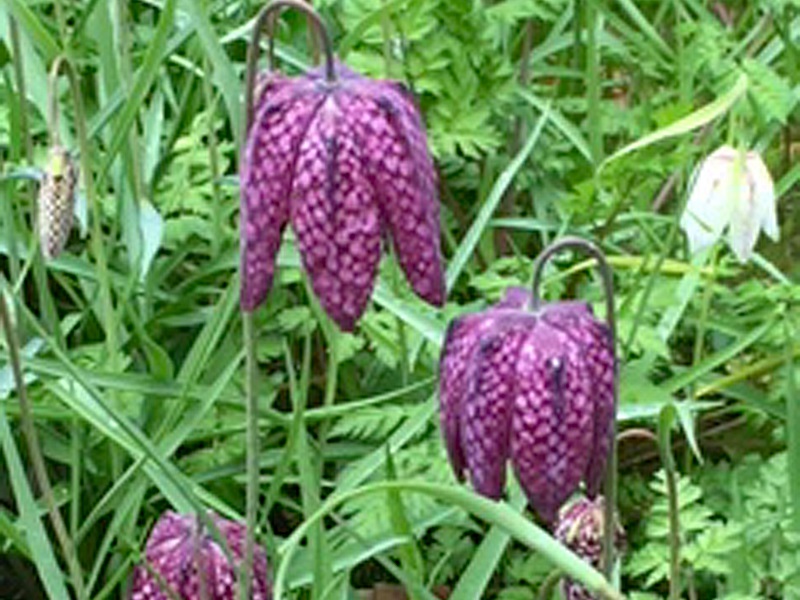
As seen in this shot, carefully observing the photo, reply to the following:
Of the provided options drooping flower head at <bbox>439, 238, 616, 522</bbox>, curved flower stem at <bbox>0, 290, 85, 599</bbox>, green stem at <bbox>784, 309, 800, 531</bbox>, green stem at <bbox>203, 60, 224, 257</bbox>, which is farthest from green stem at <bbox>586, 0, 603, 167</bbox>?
drooping flower head at <bbox>439, 238, 616, 522</bbox>

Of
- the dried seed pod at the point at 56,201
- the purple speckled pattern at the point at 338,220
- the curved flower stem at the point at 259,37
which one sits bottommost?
the dried seed pod at the point at 56,201

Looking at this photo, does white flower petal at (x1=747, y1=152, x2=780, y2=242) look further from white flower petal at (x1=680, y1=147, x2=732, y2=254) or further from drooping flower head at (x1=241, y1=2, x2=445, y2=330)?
drooping flower head at (x1=241, y1=2, x2=445, y2=330)

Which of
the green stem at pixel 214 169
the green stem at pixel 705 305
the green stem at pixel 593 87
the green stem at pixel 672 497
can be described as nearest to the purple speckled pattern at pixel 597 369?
the green stem at pixel 672 497

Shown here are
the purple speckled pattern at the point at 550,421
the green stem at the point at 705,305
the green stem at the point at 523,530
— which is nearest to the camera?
the green stem at the point at 523,530

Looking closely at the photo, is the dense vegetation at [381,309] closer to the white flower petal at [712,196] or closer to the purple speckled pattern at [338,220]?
the white flower petal at [712,196]

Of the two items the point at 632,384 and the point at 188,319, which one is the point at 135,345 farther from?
the point at 632,384
